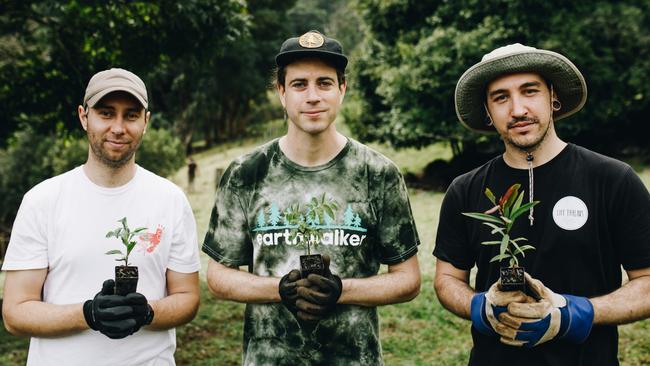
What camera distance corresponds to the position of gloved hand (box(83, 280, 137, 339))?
2695 millimetres

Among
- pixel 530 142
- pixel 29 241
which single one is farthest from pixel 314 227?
pixel 29 241

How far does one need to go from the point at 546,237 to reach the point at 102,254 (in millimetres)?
2126

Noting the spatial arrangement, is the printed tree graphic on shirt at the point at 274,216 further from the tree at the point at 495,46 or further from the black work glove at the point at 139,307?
the tree at the point at 495,46

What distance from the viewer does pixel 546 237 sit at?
279 centimetres

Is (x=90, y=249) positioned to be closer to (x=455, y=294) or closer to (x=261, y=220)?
(x=261, y=220)

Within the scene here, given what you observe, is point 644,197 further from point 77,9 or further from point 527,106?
point 77,9

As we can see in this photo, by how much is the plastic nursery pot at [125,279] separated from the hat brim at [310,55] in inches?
50.2

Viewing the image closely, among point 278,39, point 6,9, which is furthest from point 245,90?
point 6,9

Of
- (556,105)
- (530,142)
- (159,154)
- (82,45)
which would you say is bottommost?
(530,142)

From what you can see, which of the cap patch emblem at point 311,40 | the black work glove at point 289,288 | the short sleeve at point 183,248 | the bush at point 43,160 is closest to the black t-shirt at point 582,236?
the black work glove at point 289,288

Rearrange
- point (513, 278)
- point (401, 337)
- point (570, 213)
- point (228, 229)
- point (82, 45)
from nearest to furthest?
1. point (513, 278)
2. point (570, 213)
3. point (228, 229)
4. point (401, 337)
5. point (82, 45)

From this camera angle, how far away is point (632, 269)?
9.02ft

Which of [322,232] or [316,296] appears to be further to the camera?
[322,232]

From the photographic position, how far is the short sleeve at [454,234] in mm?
3051
